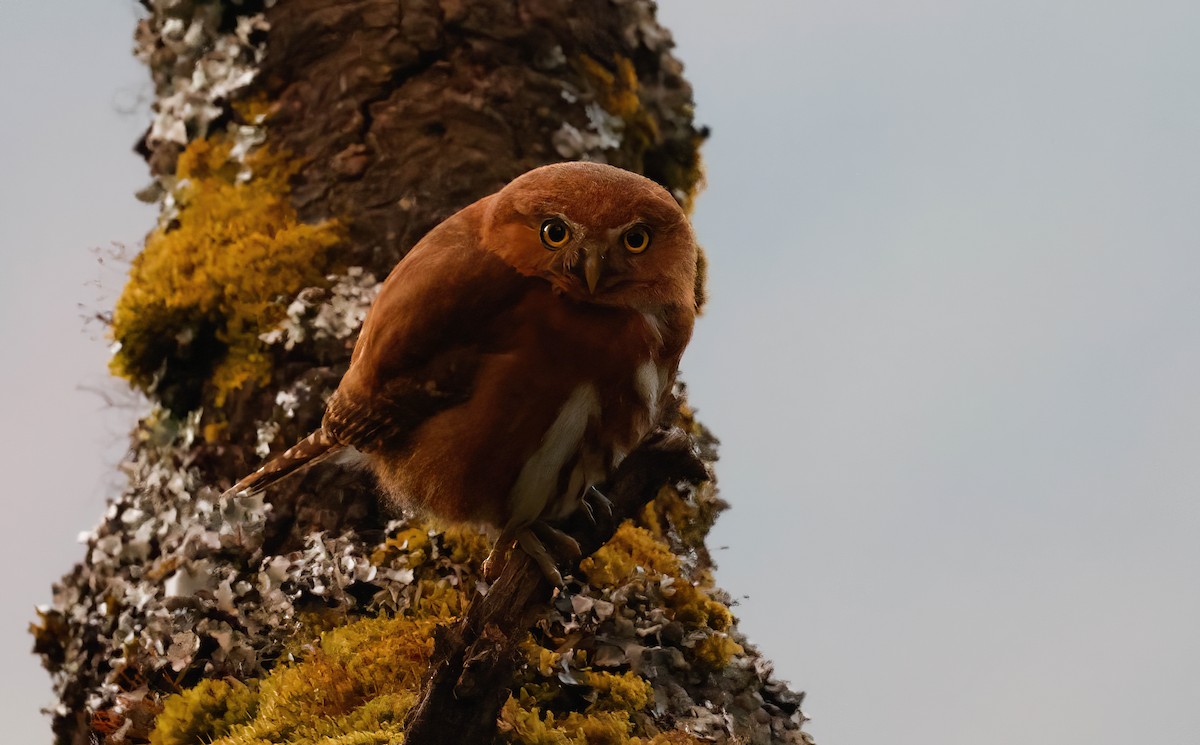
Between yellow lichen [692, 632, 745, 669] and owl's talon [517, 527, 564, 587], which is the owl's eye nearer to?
owl's talon [517, 527, 564, 587]

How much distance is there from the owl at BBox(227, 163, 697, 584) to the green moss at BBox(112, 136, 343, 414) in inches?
29.5

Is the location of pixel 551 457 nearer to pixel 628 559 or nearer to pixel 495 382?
pixel 495 382

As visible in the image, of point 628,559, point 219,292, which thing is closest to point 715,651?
point 628,559

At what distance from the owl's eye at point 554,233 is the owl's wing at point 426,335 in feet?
0.35

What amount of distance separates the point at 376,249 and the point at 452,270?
37.5 inches

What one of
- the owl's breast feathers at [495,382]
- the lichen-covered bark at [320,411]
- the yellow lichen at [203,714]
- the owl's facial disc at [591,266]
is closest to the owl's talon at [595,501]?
the owl's breast feathers at [495,382]

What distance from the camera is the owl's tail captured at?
2650mm

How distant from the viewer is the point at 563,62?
3.55m

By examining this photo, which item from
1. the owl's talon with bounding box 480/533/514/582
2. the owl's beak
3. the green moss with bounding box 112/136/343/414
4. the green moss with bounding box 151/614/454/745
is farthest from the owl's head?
the green moss with bounding box 112/136/343/414

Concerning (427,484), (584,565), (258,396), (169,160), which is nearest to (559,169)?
(427,484)

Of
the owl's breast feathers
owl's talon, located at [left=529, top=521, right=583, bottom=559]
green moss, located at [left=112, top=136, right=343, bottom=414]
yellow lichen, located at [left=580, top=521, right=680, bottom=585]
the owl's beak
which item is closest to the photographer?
the owl's beak

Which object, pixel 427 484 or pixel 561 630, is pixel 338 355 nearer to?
pixel 427 484

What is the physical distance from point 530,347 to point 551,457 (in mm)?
243

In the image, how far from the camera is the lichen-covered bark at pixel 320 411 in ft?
8.19
